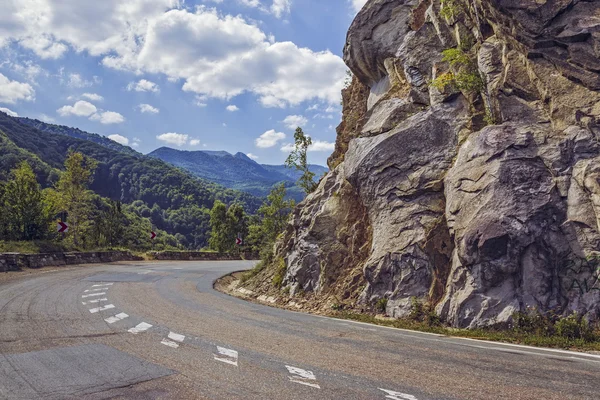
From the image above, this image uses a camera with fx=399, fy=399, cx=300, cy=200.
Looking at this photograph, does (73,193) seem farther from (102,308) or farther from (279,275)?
(102,308)

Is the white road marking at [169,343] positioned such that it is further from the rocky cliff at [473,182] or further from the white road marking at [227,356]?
the rocky cliff at [473,182]

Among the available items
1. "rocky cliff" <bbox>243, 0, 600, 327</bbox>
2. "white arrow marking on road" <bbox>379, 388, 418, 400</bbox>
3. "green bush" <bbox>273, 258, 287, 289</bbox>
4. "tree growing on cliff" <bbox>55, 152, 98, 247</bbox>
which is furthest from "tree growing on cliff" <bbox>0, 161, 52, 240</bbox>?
"white arrow marking on road" <bbox>379, 388, 418, 400</bbox>

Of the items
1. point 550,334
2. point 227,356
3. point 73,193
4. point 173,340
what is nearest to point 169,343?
point 173,340

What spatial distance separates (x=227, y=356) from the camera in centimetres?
659

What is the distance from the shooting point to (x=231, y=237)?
6894 cm

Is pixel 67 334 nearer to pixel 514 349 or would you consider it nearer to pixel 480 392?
pixel 480 392

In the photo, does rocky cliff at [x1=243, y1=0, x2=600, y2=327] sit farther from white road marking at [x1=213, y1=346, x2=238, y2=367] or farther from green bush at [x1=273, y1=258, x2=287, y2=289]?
white road marking at [x1=213, y1=346, x2=238, y2=367]

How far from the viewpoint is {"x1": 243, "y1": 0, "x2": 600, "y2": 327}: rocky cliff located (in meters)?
9.59

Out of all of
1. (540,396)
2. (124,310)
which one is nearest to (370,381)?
(540,396)

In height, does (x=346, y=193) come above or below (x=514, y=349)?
above

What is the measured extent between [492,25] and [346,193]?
7.94 m

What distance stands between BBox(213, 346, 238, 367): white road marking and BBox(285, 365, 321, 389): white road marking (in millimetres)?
933

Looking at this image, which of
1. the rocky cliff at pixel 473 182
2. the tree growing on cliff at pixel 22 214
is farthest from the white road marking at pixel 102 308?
the tree growing on cliff at pixel 22 214

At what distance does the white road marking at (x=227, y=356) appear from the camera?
6.29m
